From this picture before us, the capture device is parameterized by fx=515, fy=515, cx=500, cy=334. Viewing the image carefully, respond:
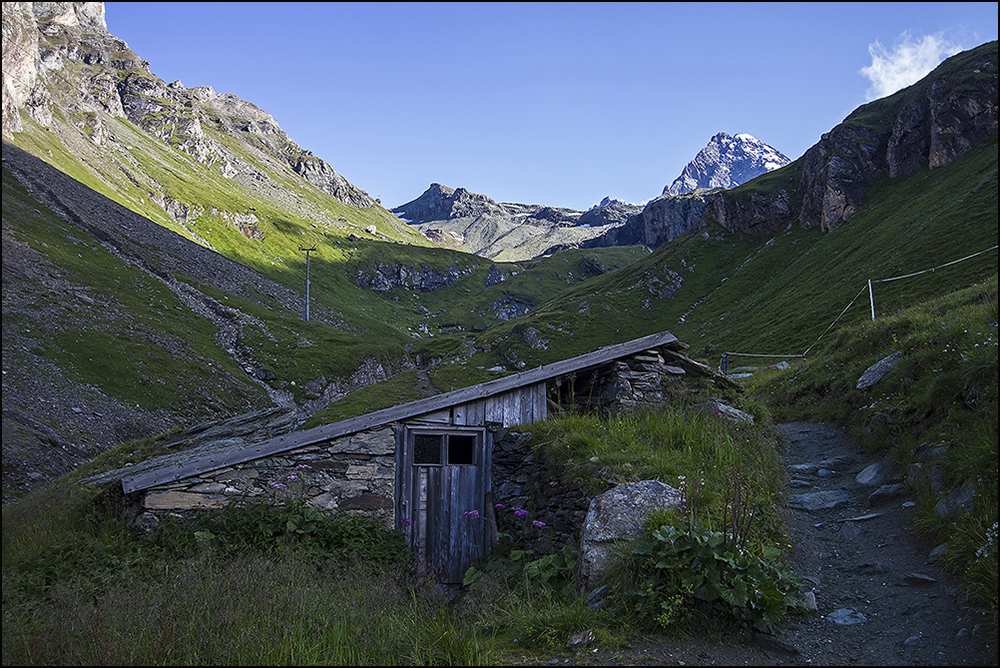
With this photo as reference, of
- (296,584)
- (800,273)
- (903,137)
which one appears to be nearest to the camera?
(296,584)

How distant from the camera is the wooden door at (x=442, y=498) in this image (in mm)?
11844

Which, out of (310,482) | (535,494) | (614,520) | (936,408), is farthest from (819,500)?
(310,482)

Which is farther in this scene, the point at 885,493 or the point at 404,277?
the point at 404,277

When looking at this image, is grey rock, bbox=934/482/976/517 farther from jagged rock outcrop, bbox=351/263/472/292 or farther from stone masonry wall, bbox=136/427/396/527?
jagged rock outcrop, bbox=351/263/472/292

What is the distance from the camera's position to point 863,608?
6363 mm

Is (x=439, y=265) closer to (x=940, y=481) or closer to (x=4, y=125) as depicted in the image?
(x=4, y=125)

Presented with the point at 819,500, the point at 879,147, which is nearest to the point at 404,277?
the point at 879,147

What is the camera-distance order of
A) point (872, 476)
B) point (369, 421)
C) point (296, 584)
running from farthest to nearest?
point (369, 421) → point (872, 476) → point (296, 584)

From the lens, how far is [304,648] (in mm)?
5539

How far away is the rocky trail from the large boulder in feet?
4.97

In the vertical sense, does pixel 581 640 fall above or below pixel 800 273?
below

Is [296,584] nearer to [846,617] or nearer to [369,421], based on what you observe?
[369,421]

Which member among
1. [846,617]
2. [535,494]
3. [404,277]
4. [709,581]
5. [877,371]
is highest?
[404,277]

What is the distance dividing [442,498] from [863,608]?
27.4ft
